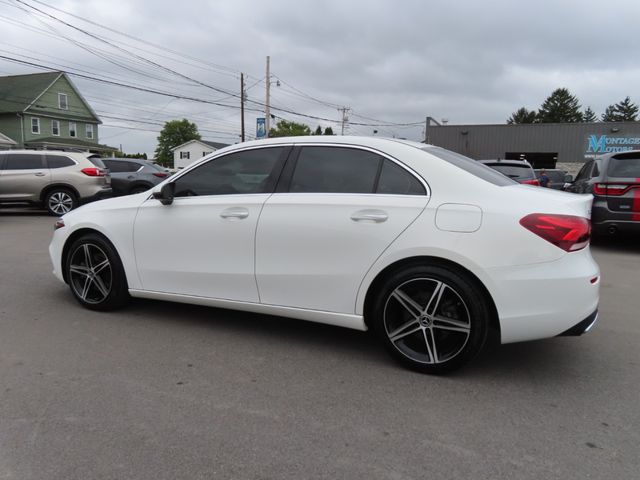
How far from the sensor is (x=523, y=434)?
265cm

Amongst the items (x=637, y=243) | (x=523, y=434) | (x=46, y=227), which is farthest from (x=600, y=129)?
(x=523, y=434)

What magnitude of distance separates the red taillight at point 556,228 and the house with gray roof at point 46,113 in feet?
131

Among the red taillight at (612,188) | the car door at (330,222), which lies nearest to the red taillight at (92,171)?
the car door at (330,222)

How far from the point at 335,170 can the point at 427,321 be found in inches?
50.2

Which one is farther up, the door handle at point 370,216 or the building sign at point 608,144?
the building sign at point 608,144

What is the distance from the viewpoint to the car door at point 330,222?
3.36 meters

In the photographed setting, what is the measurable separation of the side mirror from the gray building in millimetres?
31187

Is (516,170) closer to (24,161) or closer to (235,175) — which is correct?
(235,175)

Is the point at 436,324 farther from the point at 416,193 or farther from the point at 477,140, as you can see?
the point at 477,140

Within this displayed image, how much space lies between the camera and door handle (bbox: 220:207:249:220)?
383 centimetres

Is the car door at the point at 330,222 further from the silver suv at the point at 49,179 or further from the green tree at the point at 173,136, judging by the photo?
the green tree at the point at 173,136

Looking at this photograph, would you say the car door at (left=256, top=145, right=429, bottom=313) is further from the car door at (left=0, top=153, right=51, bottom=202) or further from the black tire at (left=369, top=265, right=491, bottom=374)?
the car door at (left=0, top=153, right=51, bottom=202)

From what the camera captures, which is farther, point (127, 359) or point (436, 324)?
point (127, 359)

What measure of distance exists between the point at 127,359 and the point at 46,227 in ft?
27.9
